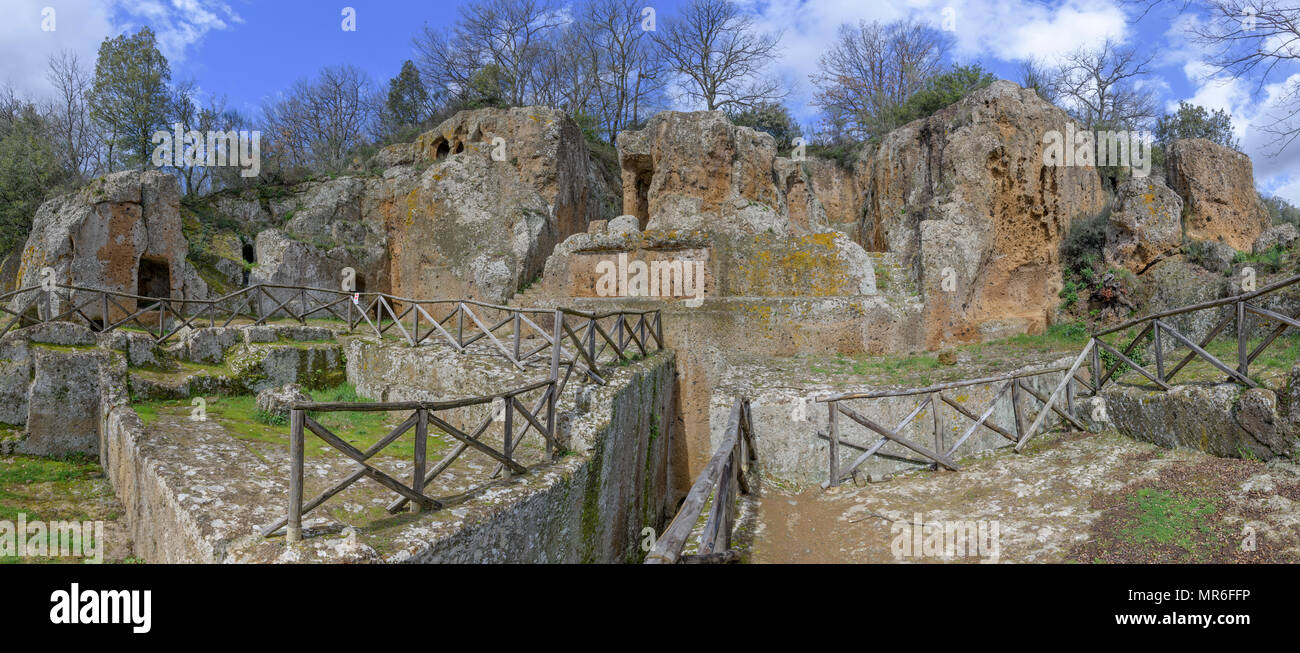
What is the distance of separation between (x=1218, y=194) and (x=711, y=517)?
17834 millimetres

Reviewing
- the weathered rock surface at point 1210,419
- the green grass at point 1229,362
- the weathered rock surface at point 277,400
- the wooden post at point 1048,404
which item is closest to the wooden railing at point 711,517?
the wooden post at point 1048,404

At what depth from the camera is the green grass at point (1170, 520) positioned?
4.23 meters

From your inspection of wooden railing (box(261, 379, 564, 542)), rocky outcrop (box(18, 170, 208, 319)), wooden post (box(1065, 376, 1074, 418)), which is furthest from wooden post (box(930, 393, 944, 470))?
rocky outcrop (box(18, 170, 208, 319))

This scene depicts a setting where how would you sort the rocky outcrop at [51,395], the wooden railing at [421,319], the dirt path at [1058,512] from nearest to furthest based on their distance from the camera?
1. the dirt path at [1058,512]
2. the wooden railing at [421,319]
3. the rocky outcrop at [51,395]

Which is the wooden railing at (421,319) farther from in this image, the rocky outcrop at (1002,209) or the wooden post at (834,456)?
the rocky outcrop at (1002,209)

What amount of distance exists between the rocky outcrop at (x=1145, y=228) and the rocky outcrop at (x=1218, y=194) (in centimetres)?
112

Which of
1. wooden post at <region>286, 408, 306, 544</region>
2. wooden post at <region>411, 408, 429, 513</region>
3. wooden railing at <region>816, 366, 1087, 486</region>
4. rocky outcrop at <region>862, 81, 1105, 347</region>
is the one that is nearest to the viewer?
wooden post at <region>286, 408, 306, 544</region>

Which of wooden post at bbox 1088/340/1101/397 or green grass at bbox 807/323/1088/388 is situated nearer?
wooden post at bbox 1088/340/1101/397

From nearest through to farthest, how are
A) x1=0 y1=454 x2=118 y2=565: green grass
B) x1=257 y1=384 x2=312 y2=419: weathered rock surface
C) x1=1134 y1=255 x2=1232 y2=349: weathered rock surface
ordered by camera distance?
x1=0 y1=454 x2=118 y2=565: green grass
x1=257 y1=384 x2=312 y2=419: weathered rock surface
x1=1134 y1=255 x2=1232 y2=349: weathered rock surface

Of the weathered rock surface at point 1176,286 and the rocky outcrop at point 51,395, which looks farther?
the weathered rock surface at point 1176,286

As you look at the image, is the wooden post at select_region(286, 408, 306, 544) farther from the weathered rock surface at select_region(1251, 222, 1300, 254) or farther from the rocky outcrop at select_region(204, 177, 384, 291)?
the weathered rock surface at select_region(1251, 222, 1300, 254)

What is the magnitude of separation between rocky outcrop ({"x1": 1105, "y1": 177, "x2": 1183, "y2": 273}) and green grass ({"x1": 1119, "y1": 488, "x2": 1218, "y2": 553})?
A: 1133 centimetres

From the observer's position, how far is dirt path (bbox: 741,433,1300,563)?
13.9 feet

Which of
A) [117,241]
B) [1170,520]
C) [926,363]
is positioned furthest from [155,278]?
[1170,520]
